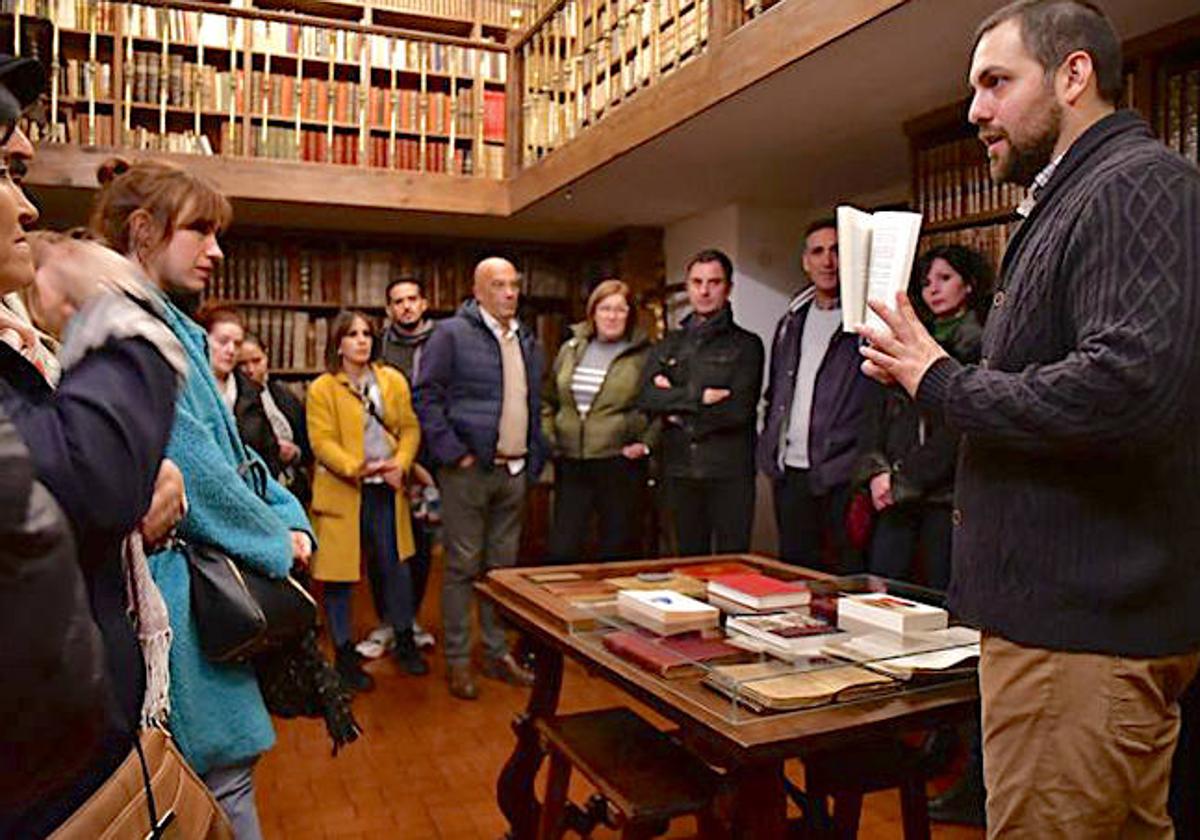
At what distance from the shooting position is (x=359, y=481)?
3.46 meters

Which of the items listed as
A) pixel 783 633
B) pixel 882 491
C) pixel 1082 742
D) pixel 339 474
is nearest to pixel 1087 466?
pixel 1082 742

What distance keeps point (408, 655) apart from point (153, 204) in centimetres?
257

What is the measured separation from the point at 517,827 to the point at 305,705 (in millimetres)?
919

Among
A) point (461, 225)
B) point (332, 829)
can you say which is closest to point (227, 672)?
point (332, 829)

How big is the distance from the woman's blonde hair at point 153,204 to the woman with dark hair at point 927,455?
197 centimetres

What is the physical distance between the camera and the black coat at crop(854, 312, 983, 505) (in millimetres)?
2596

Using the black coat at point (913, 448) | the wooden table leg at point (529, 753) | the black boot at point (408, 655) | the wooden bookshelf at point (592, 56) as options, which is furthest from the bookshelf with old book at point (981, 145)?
the black boot at point (408, 655)

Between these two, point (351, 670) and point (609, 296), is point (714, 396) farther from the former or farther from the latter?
point (351, 670)

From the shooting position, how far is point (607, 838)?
7.41 ft

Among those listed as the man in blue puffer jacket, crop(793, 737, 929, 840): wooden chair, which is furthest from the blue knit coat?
the man in blue puffer jacket

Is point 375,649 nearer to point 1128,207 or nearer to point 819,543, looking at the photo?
point 819,543

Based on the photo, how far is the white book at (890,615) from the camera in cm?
157

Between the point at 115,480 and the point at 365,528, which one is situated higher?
the point at 115,480

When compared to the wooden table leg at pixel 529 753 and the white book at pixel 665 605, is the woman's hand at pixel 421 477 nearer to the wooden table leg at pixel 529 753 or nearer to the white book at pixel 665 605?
the wooden table leg at pixel 529 753
